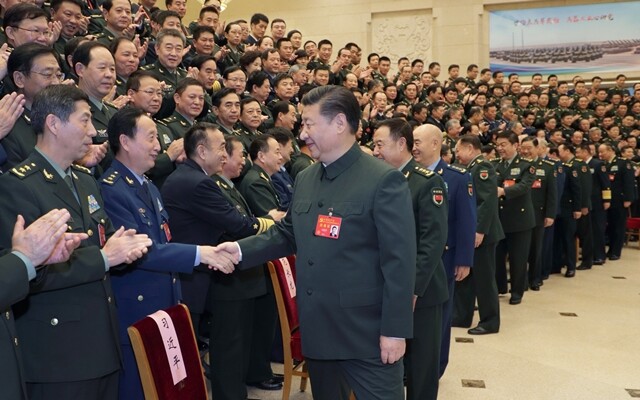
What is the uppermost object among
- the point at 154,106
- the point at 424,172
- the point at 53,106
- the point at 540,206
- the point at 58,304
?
the point at 154,106

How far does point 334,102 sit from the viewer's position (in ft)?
7.02

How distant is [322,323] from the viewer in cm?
213

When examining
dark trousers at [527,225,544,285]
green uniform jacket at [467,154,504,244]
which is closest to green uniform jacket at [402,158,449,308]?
green uniform jacket at [467,154,504,244]

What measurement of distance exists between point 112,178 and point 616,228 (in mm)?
8147

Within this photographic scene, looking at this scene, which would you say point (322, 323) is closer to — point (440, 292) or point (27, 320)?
point (27, 320)

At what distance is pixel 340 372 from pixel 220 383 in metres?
1.12

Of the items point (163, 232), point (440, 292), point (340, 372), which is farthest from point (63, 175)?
point (440, 292)

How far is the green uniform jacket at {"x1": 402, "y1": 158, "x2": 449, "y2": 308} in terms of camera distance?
2.91 metres

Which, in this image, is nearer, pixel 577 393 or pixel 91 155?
pixel 91 155

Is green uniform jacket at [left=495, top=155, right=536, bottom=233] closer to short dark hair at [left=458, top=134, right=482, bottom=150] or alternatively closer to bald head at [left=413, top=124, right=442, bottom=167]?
short dark hair at [left=458, top=134, right=482, bottom=150]

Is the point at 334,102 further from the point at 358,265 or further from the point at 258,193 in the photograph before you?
the point at 258,193

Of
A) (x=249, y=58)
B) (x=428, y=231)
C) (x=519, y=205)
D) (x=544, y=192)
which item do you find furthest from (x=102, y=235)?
(x=544, y=192)

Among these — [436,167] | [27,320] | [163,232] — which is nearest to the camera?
[27,320]

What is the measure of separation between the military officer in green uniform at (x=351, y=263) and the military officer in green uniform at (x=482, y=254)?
321 centimetres
